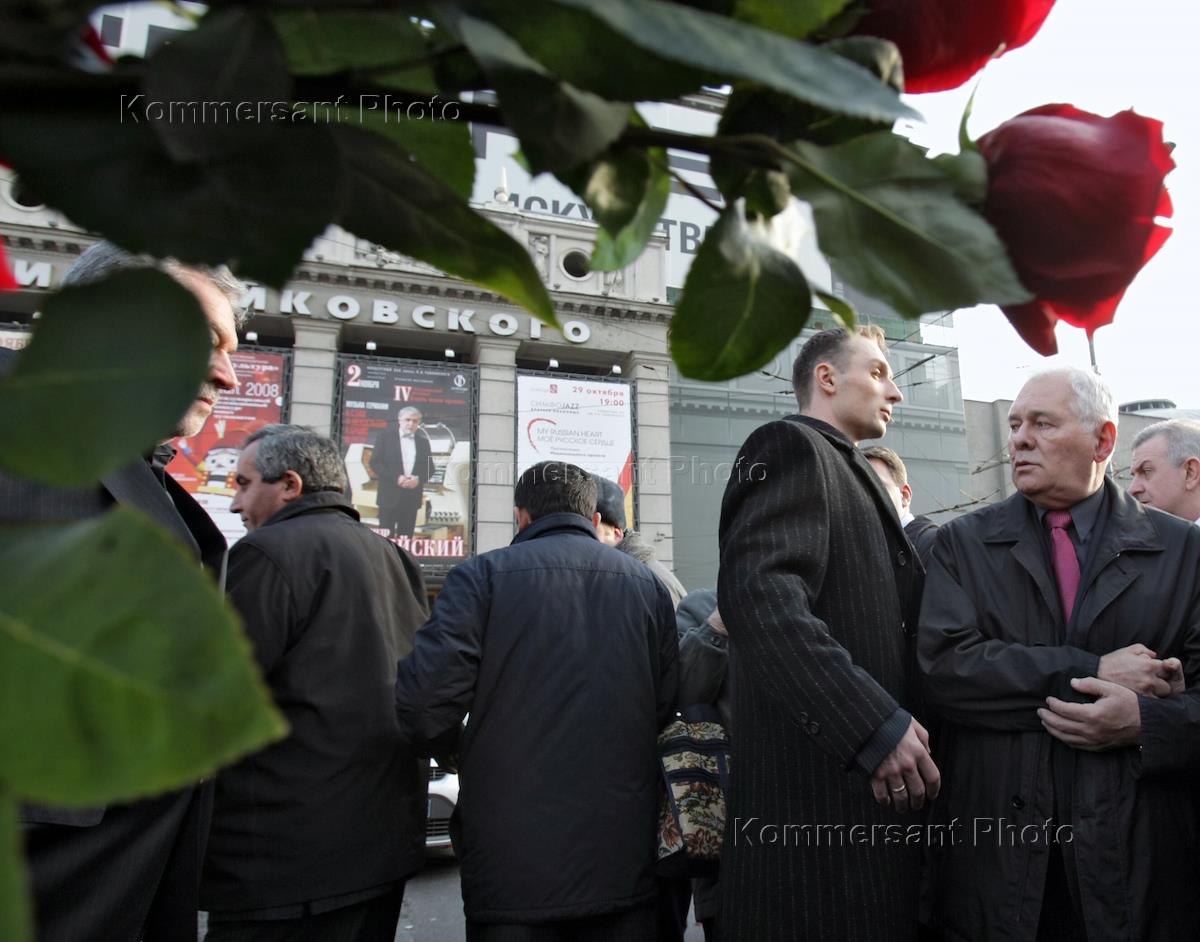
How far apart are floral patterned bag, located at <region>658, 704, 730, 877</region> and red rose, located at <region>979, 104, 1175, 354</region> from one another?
70.1 inches

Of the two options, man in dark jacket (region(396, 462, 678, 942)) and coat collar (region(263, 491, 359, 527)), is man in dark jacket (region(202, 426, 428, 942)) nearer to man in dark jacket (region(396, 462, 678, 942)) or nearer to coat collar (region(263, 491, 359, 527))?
coat collar (region(263, 491, 359, 527))

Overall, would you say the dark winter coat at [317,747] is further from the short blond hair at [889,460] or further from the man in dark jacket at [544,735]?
the short blond hair at [889,460]

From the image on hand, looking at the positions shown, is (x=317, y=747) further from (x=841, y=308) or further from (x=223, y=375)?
(x=841, y=308)

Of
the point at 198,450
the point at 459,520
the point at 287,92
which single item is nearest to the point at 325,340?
the point at 198,450

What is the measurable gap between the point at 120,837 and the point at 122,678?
1.09 m

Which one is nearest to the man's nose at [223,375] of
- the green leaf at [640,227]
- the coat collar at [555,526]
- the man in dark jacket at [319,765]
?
the man in dark jacket at [319,765]

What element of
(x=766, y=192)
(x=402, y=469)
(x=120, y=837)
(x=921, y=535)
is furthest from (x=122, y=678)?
(x=402, y=469)

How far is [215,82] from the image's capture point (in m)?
0.25

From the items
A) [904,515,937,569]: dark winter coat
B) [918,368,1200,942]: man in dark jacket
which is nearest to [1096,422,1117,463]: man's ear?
[918,368,1200,942]: man in dark jacket

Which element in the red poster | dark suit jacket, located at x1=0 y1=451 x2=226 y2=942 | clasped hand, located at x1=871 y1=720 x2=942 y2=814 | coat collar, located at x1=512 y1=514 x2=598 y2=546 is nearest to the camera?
dark suit jacket, located at x1=0 y1=451 x2=226 y2=942

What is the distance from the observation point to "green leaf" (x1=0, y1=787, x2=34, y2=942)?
16 centimetres

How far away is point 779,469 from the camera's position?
1766 millimetres

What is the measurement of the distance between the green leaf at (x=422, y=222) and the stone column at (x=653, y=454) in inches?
463

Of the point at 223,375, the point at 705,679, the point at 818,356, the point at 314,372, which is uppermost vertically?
the point at 314,372
